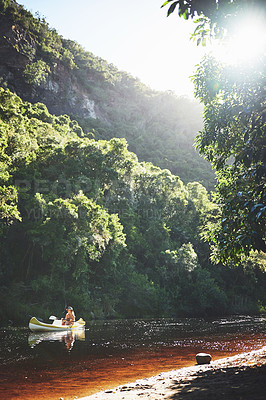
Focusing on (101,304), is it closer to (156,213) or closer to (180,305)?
(180,305)

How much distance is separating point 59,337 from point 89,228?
13214 millimetres

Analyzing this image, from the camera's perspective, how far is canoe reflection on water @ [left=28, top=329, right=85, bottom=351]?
55.6 feet

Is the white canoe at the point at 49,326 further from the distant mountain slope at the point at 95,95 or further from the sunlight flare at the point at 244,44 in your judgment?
the distant mountain slope at the point at 95,95

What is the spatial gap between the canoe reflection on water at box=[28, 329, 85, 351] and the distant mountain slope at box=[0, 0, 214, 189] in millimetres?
55001

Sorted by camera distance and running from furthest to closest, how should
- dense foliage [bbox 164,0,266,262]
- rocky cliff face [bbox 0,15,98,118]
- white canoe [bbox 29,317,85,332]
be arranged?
rocky cliff face [bbox 0,15,98,118]
white canoe [bbox 29,317,85,332]
dense foliage [bbox 164,0,266,262]

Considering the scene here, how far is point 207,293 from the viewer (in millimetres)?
41969

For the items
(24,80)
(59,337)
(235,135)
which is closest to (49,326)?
(59,337)

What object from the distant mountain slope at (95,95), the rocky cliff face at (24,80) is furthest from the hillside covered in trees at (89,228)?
the distant mountain slope at (95,95)

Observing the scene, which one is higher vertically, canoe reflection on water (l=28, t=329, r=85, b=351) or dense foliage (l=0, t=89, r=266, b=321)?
dense foliage (l=0, t=89, r=266, b=321)

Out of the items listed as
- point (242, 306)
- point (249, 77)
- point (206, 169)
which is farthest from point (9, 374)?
point (206, 169)

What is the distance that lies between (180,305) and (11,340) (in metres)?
26.9

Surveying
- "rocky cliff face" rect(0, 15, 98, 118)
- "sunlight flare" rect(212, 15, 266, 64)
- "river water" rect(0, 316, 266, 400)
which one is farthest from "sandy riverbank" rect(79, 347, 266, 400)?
"rocky cliff face" rect(0, 15, 98, 118)

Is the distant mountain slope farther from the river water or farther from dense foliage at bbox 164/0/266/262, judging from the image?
dense foliage at bbox 164/0/266/262

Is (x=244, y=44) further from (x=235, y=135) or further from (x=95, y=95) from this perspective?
(x=95, y=95)
